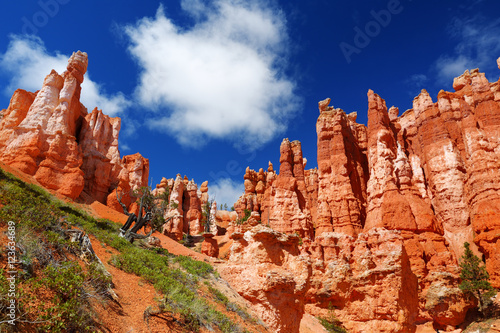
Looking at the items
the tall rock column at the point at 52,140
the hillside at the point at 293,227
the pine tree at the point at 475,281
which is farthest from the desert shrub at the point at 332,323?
the tall rock column at the point at 52,140

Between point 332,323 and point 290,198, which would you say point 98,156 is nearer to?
point 290,198

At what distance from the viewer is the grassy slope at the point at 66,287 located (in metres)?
5.91

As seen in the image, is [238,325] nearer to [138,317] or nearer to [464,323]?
[138,317]

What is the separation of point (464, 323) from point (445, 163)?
67.2ft

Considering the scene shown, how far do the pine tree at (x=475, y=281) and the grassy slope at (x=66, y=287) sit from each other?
2557cm

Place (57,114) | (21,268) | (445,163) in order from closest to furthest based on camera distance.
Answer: (21,268), (57,114), (445,163)

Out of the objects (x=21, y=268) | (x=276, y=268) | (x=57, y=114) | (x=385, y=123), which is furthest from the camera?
(x=385, y=123)

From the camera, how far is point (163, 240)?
33.3m

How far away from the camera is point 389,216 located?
3834cm

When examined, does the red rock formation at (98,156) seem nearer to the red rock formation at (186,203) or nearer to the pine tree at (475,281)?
the red rock formation at (186,203)

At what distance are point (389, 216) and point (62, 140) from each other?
3846 centimetres

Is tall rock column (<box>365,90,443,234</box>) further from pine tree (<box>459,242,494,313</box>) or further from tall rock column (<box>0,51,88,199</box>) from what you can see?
tall rock column (<box>0,51,88,199</box>)

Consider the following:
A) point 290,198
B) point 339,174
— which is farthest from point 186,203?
point 339,174

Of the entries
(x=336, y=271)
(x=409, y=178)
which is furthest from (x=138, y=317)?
(x=409, y=178)
